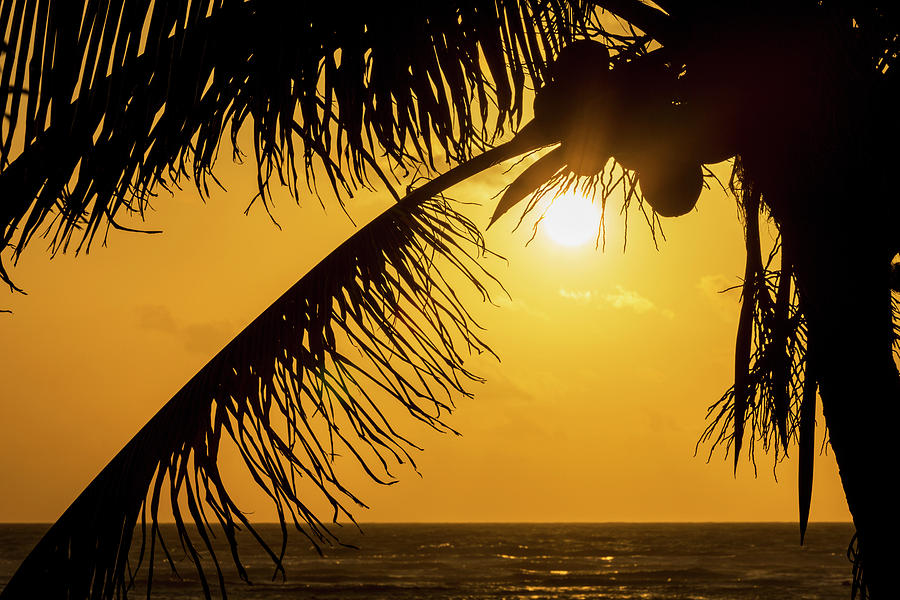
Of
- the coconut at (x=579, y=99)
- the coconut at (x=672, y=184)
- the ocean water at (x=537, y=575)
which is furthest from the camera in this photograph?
the ocean water at (x=537, y=575)

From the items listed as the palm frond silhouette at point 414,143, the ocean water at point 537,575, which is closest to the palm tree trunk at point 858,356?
the palm frond silhouette at point 414,143

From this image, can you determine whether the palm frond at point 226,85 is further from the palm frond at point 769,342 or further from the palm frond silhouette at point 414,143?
the palm frond at point 769,342

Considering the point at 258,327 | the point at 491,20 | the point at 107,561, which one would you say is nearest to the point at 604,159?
the point at 491,20

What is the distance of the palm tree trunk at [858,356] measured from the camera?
2188mm

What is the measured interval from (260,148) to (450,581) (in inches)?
1665

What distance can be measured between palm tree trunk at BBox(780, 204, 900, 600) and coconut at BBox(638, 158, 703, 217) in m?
0.36

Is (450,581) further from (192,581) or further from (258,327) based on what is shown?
(258,327)

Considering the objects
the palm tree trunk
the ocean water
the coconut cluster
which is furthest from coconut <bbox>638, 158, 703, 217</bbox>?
the ocean water

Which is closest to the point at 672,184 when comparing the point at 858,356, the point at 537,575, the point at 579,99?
the point at 579,99

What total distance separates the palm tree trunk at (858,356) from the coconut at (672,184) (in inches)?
14.4

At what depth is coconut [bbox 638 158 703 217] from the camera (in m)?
2.62

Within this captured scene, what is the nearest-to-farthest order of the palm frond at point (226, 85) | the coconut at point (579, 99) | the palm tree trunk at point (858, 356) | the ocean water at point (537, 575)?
the palm frond at point (226, 85) → the palm tree trunk at point (858, 356) → the coconut at point (579, 99) → the ocean water at point (537, 575)

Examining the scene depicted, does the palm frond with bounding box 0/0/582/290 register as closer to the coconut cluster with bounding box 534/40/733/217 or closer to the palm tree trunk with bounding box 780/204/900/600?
the coconut cluster with bounding box 534/40/733/217

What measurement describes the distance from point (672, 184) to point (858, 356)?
744 millimetres
